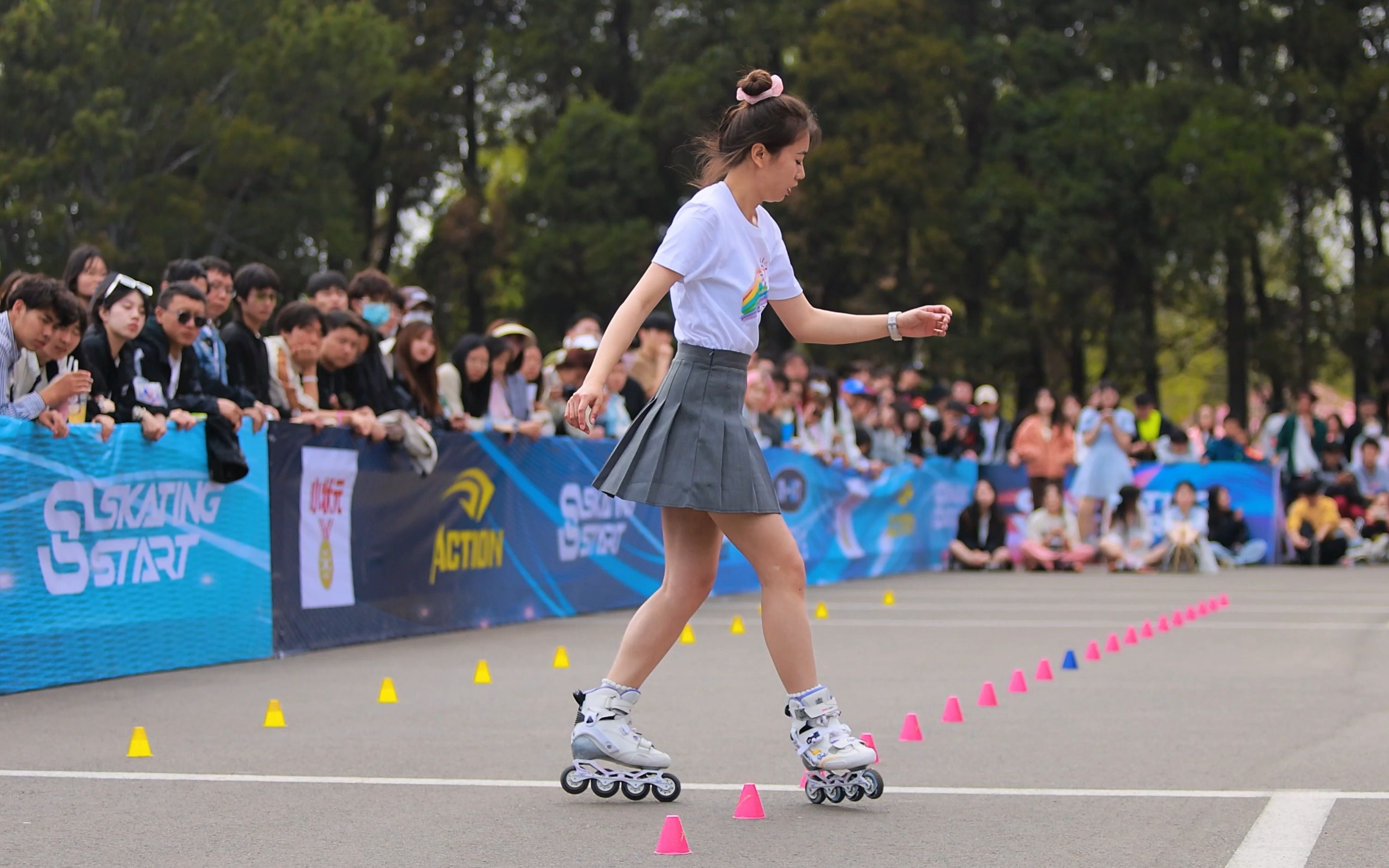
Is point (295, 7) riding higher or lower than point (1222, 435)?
higher

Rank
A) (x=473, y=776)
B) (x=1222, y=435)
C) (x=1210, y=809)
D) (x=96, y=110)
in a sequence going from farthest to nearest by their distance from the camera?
1. (x=96, y=110)
2. (x=1222, y=435)
3. (x=473, y=776)
4. (x=1210, y=809)

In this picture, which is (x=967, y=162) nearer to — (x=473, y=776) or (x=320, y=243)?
(x=320, y=243)

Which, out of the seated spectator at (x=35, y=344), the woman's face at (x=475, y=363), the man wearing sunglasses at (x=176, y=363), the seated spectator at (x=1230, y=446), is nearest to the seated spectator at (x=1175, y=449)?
the seated spectator at (x=1230, y=446)

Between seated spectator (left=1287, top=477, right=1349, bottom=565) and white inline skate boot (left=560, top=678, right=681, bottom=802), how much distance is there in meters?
17.0

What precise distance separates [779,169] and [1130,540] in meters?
15.3

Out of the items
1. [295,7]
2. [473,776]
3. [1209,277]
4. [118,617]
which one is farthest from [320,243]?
Answer: [473,776]

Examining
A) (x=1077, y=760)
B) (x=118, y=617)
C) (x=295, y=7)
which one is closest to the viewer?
(x=1077, y=760)

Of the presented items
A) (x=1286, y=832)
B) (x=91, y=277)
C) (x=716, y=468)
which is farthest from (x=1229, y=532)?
(x=716, y=468)

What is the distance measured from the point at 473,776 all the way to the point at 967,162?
32.9 m

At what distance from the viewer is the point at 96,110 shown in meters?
30.3

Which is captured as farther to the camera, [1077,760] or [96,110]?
[96,110]

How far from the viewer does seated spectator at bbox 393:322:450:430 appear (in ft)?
36.4

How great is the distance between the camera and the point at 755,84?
5195 mm

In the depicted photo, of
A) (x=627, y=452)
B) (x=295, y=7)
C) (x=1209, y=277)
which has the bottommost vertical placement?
(x=627, y=452)
